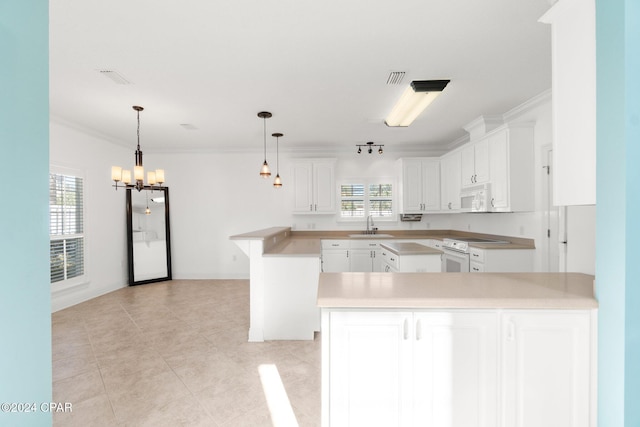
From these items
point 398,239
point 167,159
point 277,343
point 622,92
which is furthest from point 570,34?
point 167,159

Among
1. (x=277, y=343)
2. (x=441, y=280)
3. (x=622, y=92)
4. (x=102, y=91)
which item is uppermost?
(x=102, y=91)

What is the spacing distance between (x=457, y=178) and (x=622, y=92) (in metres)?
4.07

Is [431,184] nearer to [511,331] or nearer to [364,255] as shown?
[364,255]

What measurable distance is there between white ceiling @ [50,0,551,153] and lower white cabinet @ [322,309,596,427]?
2011 millimetres

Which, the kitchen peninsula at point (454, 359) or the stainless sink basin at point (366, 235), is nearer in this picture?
the kitchen peninsula at point (454, 359)

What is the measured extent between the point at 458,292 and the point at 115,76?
3573mm

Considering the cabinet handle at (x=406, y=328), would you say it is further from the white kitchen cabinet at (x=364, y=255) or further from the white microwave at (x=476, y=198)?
the white kitchen cabinet at (x=364, y=255)

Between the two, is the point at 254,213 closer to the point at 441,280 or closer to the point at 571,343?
the point at 441,280

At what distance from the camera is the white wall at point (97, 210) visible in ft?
14.6

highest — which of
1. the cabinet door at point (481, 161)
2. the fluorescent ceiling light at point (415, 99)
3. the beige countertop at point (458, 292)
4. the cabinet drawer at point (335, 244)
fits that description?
the fluorescent ceiling light at point (415, 99)

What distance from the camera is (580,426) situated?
1486mm

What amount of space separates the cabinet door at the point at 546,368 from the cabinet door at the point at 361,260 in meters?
4.26

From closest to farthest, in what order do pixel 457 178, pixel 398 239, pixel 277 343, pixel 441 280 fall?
1. pixel 441 280
2. pixel 277 343
3. pixel 457 178
4. pixel 398 239

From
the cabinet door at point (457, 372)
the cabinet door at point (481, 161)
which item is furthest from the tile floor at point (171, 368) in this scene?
the cabinet door at point (481, 161)
